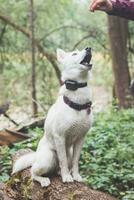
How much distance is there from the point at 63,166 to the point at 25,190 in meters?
0.53

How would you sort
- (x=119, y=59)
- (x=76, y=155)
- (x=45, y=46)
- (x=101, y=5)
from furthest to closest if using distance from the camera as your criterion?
(x=45, y=46), (x=119, y=59), (x=76, y=155), (x=101, y=5)

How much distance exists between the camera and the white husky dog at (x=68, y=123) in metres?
4.07

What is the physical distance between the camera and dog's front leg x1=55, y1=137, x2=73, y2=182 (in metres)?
4.17

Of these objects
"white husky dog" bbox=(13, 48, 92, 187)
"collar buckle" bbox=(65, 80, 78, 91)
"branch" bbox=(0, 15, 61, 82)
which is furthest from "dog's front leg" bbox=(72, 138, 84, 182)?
"branch" bbox=(0, 15, 61, 82)

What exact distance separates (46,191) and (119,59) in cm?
537

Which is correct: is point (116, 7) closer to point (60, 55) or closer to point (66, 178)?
point (60, 55)

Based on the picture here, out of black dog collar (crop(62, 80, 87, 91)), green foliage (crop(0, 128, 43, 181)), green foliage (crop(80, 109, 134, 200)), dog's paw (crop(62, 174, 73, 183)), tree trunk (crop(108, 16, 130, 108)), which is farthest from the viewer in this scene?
tree trunk (crop(108, 16, 130, 108))

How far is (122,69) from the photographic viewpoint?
9.34 m

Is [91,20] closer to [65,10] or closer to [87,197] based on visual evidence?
[65,10]

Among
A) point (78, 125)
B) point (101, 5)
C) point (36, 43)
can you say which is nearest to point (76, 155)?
point (78, 125)

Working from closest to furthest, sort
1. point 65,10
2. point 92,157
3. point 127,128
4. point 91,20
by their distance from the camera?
point 92,157 → point 127,128 → point 65,10 → point 91,20

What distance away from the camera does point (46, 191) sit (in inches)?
171

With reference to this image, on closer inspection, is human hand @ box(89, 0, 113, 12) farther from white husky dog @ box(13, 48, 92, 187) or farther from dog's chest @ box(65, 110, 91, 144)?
dog's chest @ box(65, 110, 91, 144)

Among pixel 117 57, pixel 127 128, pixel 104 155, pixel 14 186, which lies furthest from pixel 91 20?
pixel 14 186
